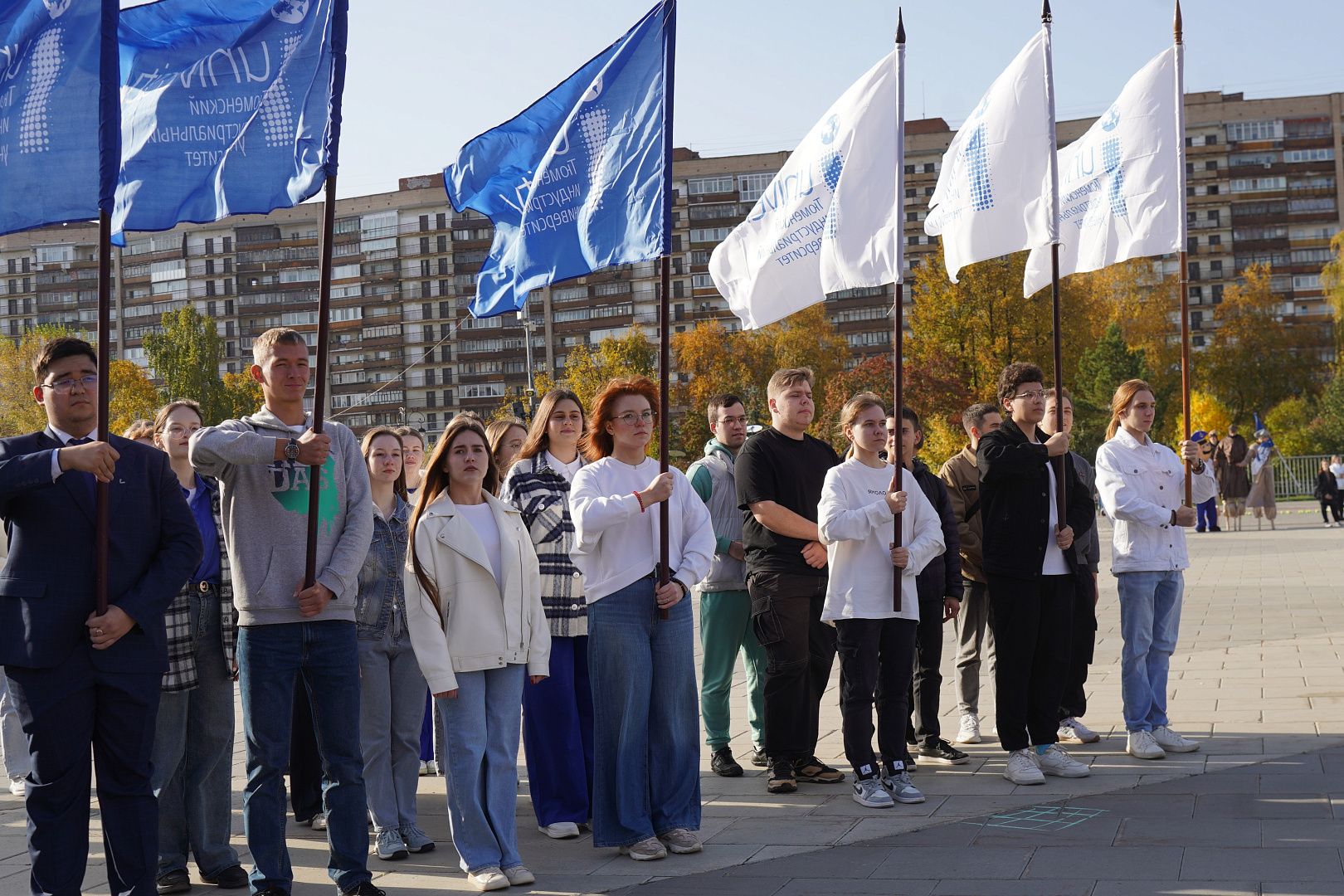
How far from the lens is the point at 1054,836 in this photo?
6066 millimetres

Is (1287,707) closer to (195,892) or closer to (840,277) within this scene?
(840,277)

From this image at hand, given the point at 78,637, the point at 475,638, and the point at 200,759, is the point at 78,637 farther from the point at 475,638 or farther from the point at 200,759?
the point at 475,638

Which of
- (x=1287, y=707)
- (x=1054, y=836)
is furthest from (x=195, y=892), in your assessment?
(x=1287, y=707)

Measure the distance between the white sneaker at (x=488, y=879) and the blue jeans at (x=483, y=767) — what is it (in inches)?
1.2

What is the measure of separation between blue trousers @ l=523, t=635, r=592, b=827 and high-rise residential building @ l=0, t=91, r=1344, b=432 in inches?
3361

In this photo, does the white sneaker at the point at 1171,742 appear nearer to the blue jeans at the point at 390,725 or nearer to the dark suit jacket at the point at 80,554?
the blue jeans at the point at 390,725

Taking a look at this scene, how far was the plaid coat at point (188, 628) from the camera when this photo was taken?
19.8 feet

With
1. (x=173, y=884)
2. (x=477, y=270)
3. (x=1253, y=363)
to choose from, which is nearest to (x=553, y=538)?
(x=173, y=884)

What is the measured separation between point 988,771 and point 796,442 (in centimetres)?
225

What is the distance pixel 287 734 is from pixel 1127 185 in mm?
6273

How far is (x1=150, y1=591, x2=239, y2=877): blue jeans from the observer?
602 cm

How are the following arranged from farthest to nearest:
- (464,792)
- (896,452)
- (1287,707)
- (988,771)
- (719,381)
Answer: (719,381) → (1287,707) → (988,771) → (896,452) → (464,792)

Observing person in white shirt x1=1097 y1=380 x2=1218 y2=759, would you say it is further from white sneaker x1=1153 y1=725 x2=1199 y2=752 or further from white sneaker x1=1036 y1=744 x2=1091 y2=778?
white sneaker x1=1036 y1=744 x2=1091 y2=778

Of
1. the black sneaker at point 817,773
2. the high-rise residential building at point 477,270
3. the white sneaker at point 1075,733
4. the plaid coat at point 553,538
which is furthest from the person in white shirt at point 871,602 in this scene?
the high-rise residential building at point 477,270
